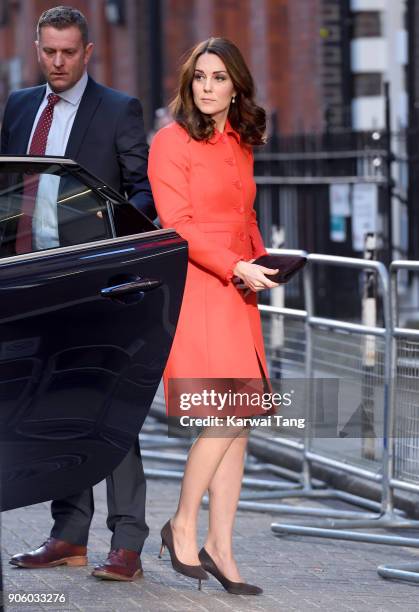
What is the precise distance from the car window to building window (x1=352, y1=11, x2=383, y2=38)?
11.4m

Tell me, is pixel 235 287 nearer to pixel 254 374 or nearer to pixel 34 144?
pixel 254 374

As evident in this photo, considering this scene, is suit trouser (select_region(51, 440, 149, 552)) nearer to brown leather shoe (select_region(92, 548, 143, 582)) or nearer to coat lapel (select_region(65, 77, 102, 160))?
brown leather shoe (select_region(92, 548, 143, 582))

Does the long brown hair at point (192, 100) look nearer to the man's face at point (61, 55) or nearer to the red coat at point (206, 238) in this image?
the red coat at point (206, 238)

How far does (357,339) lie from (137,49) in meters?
18.4

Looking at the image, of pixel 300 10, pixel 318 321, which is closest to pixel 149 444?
pixel 318 321

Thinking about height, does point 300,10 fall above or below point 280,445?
above

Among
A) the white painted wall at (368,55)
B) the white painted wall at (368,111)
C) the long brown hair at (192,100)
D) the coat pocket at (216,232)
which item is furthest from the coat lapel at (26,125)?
the white painted wall at (368,111)

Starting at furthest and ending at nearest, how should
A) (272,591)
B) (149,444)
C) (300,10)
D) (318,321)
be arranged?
(300,10), (149,444), (318,321), (272,591)

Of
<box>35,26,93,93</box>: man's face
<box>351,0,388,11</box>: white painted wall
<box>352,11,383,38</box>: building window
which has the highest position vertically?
<box>351,0,388,11</box>: white painted wall

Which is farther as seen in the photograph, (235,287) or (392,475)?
(392,475)

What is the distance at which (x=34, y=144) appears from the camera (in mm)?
6082

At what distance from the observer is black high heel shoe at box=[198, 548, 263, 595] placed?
18.6 ft

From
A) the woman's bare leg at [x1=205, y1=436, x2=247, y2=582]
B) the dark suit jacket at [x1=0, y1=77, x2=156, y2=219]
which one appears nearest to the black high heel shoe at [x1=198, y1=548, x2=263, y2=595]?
the woman's bare leg at [x1=205, y1=436, x2=247, y2=582]

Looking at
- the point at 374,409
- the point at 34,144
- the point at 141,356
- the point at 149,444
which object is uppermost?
the point at 34,144
